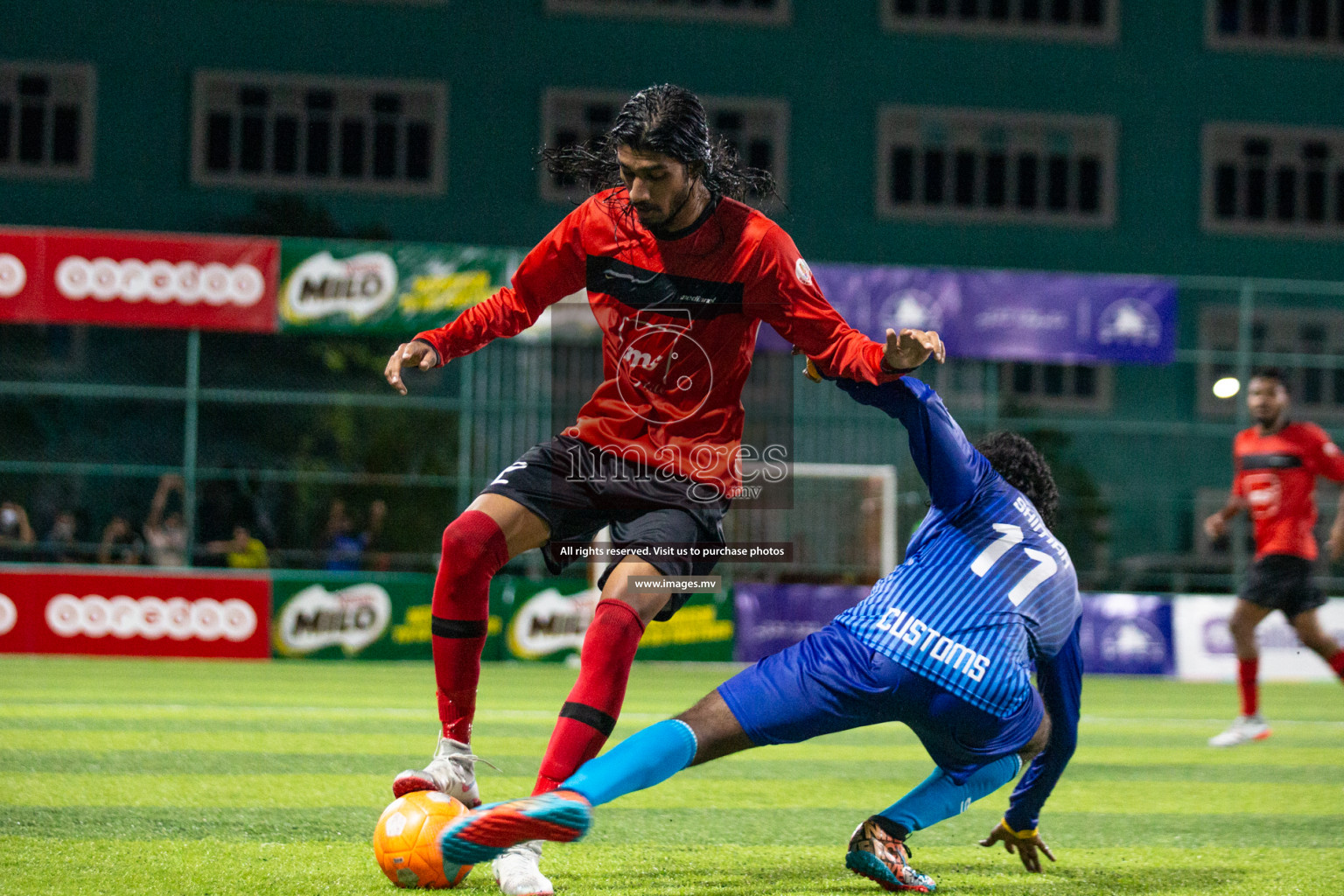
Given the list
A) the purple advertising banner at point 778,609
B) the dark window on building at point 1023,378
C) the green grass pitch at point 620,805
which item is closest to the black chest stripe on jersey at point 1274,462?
the green grass pitch at point 620,805

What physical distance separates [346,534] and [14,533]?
3364mm

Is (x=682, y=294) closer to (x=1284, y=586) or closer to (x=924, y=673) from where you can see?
(x=924, y=673)

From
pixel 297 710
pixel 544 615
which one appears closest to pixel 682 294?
pixel 297 710

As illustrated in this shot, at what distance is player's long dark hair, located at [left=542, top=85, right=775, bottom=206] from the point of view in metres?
4.12

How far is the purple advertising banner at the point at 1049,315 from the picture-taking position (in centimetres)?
1612

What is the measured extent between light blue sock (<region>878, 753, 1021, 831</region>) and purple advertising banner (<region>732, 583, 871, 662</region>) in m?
11.5

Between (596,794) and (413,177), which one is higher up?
(413,177)

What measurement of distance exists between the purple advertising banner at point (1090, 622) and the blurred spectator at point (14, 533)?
7.35 m

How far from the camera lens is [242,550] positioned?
1535 cm

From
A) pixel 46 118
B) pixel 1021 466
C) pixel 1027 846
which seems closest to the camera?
pixel 1021 466

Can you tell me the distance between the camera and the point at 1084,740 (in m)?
9.07

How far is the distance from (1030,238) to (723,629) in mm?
14135

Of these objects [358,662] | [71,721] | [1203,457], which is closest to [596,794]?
[71,721]

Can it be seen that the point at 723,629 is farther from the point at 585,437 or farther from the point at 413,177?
the point at 413,177
